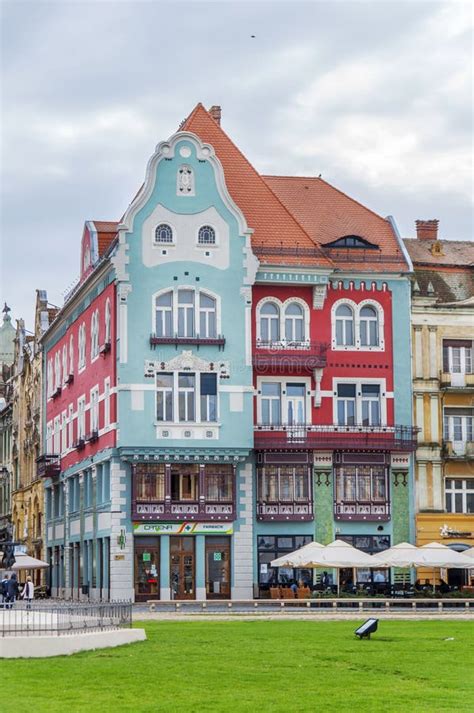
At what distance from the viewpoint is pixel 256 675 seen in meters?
32.1

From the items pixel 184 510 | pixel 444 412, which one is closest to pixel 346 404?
pixel 444 412

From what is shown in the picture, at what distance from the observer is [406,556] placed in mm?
64688

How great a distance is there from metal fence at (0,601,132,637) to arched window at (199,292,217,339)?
3134 cm

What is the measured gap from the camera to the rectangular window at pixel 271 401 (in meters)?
74.9

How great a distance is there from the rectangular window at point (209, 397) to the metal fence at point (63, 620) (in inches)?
1164

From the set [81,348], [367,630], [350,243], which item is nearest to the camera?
[367,630]

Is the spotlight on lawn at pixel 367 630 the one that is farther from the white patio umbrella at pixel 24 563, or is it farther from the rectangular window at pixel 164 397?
the white patio umbrella at pixel 24 563

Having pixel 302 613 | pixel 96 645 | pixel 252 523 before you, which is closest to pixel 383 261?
pixel 252 523

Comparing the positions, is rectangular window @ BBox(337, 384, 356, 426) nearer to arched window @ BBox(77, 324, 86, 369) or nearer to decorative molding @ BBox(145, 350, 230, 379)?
decorative molding @ BBox(145, 350, 230, 379)

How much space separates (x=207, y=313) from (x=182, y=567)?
40.4ft

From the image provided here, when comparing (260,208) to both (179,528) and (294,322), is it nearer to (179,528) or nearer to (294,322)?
(294,322)

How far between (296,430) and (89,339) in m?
13.3

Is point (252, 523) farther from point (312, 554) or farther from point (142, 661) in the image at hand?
point (142, 661)

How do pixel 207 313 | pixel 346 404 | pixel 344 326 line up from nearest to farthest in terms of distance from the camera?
pixel 207 313
pixel 346 404
pixel 344 326
